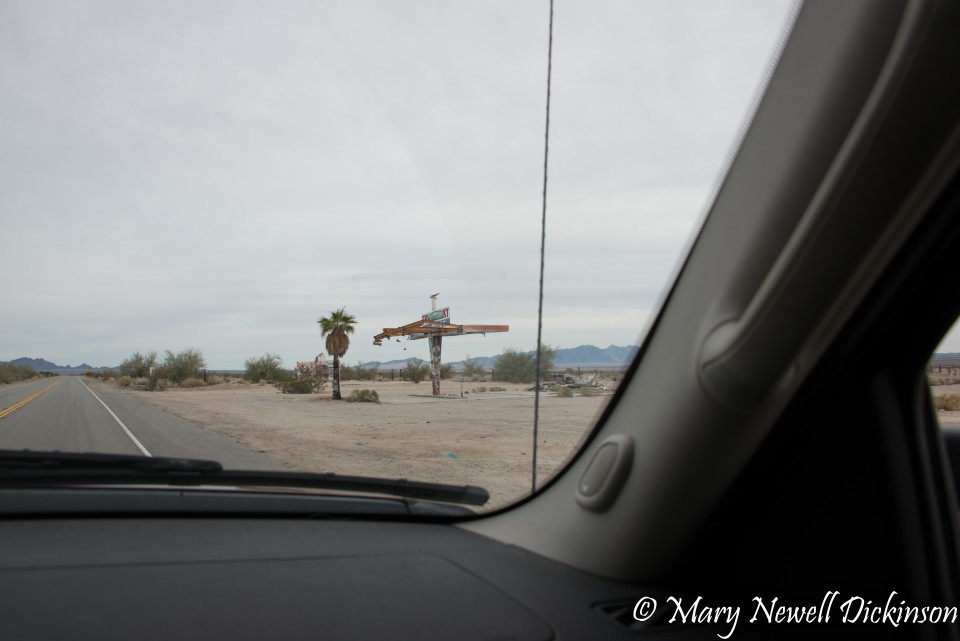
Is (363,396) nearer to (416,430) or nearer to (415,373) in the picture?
(415,373)

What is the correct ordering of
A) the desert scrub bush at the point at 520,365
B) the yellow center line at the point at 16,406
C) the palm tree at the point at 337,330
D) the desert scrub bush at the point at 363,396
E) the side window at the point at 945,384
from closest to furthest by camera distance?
the side window at the point at 945,384
the desert scrub bush at the point at 520,365
the palm tree at the point at 337,330
the yellow center line at the point at 16,406
the desert scrub bush at the point at 363,396

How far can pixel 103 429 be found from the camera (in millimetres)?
7422

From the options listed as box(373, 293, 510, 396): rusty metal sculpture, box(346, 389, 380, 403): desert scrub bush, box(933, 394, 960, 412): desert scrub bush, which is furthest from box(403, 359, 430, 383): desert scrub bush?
box(933, 394, 960, 412): desert scrub bush

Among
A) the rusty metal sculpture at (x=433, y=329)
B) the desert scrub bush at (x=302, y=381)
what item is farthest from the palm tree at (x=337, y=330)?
the desert scrub bush at (x=302, y=381)

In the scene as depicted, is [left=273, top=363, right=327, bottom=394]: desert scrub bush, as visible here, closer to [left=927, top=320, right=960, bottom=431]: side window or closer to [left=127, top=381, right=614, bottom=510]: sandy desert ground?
[left=127, top=381, right=614, bottom=510]: sandy desert ground

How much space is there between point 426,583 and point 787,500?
1314 millimetres

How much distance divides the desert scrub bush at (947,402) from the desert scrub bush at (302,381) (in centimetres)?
833

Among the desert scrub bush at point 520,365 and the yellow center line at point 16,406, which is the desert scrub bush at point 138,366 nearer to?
the yellow center line at point 16,406

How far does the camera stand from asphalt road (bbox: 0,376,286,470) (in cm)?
555

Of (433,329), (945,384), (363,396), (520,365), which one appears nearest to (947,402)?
(945,384)

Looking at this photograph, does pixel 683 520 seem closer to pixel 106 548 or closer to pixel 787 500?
pixel 787 500

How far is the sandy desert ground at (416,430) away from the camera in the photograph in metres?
3.91

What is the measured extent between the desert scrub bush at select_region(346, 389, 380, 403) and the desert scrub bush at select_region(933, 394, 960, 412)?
986 centimetres

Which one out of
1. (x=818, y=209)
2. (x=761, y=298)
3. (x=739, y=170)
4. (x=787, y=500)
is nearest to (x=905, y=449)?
(x=787, y=500)
